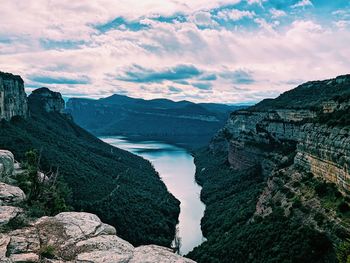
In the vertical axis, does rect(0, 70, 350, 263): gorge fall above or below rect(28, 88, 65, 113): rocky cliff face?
below

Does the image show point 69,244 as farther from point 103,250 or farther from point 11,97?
point 11,97

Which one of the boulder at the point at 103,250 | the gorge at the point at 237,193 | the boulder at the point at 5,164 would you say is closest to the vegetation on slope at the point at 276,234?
the gorge at the point at 237,193

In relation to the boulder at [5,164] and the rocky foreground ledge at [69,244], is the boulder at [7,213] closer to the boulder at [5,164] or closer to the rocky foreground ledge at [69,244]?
the rocky foreground ledge at [69,244]

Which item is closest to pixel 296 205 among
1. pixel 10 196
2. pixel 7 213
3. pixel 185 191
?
pixel 10 196

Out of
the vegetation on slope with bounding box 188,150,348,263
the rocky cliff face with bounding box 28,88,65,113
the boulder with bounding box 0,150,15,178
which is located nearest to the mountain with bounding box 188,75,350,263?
the vegetation on slope with bounding box 188,150,348,263

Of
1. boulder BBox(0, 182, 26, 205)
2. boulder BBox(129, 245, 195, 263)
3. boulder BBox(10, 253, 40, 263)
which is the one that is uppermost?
boulder BBox(0, 182, 26, 205)

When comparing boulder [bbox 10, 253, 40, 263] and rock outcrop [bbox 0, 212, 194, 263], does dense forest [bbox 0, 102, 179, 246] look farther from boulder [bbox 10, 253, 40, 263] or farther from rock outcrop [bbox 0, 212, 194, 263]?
boulder [bbox 10, 253, 40, 263]

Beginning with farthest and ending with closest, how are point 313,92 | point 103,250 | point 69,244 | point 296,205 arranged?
point 313,92 → point 296,205 → point 69,244 → point 103,250
